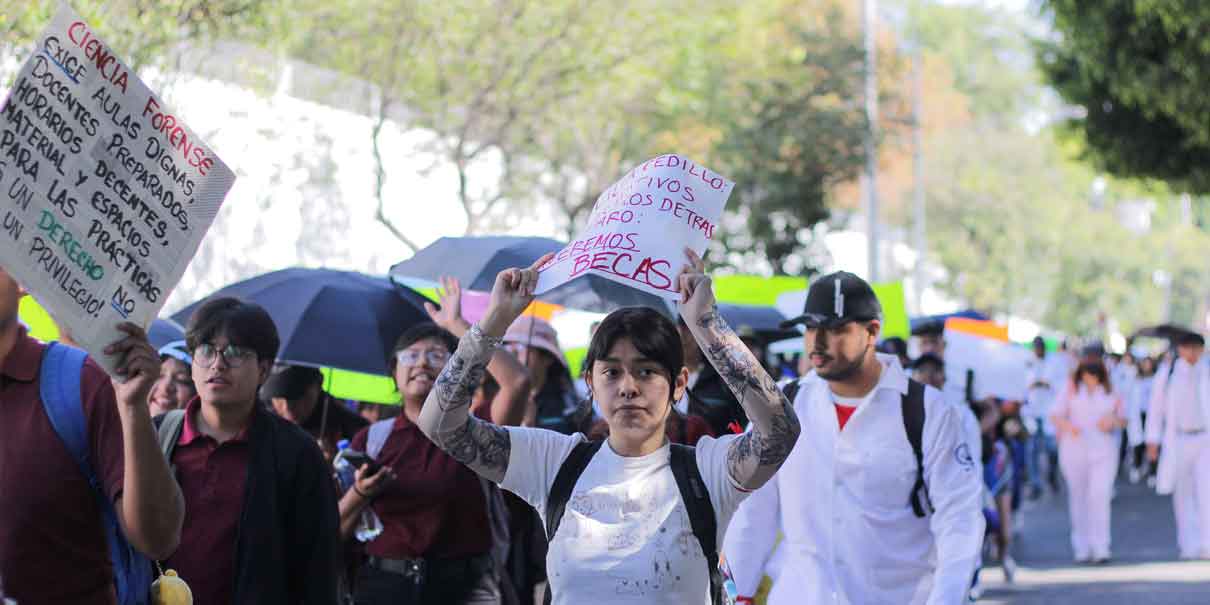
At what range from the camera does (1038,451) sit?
90.7ft

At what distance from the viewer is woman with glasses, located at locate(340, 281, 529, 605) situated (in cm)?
698

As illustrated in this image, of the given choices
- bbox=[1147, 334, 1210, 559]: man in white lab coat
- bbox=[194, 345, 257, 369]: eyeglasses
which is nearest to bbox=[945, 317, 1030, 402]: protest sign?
bbox=[1147, 334, 1210, 559]: man in white lab coat

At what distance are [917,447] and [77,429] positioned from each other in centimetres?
319

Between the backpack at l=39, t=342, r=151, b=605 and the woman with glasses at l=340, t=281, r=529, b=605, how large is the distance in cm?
243

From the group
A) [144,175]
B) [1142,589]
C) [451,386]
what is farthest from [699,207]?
[1142,589]

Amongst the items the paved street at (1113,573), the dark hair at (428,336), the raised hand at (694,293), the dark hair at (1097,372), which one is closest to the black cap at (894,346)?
the paved street at (1113,573)

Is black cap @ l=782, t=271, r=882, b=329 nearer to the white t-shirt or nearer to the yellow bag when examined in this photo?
the white t-shirt

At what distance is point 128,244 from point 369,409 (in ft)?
23.1

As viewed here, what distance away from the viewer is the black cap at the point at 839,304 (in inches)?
265

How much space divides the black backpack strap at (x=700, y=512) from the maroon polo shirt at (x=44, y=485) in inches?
55.6

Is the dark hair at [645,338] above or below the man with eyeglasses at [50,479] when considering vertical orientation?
above

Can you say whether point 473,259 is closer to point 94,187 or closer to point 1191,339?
point 94,187

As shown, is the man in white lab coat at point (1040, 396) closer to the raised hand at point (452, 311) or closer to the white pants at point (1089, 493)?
the white pants at point (1089, 493)

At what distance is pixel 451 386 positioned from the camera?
15.9 feet
